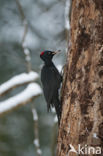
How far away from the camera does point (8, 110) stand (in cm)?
455

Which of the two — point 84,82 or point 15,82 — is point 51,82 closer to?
point 15,82

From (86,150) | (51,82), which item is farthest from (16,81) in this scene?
(86,150)

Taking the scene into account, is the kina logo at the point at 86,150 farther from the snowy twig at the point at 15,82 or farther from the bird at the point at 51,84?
the snowy twig at the point at 15,82

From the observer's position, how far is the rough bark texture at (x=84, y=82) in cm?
249

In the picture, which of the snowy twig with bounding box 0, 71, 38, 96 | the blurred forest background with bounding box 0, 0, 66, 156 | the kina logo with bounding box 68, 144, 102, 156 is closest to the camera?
the kina logo with bounding box 68, 144, 102, 156

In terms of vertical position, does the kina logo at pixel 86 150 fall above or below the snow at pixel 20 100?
below

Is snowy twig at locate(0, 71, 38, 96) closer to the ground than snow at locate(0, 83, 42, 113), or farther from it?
farther from it

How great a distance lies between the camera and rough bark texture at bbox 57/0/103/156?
2.49 m

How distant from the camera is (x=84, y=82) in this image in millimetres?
2600

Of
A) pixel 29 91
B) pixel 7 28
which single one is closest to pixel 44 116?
pixel 7 28

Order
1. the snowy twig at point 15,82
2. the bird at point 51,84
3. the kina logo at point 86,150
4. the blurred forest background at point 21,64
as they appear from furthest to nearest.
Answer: the blurred forest background at point 21,64 < the snowy twig at point 15,82 < the bird at point 51,84 < the kina logo at point 86,150

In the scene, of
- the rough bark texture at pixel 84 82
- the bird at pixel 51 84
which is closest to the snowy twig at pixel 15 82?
the bird at pixel 51 84

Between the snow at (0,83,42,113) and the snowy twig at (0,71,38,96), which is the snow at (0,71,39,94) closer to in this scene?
the snowy twig at (0,71,38,96)

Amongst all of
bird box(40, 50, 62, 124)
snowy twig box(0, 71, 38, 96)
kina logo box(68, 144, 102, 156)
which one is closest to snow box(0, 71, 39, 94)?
snowy twig box(0, 71, 38, 96)
